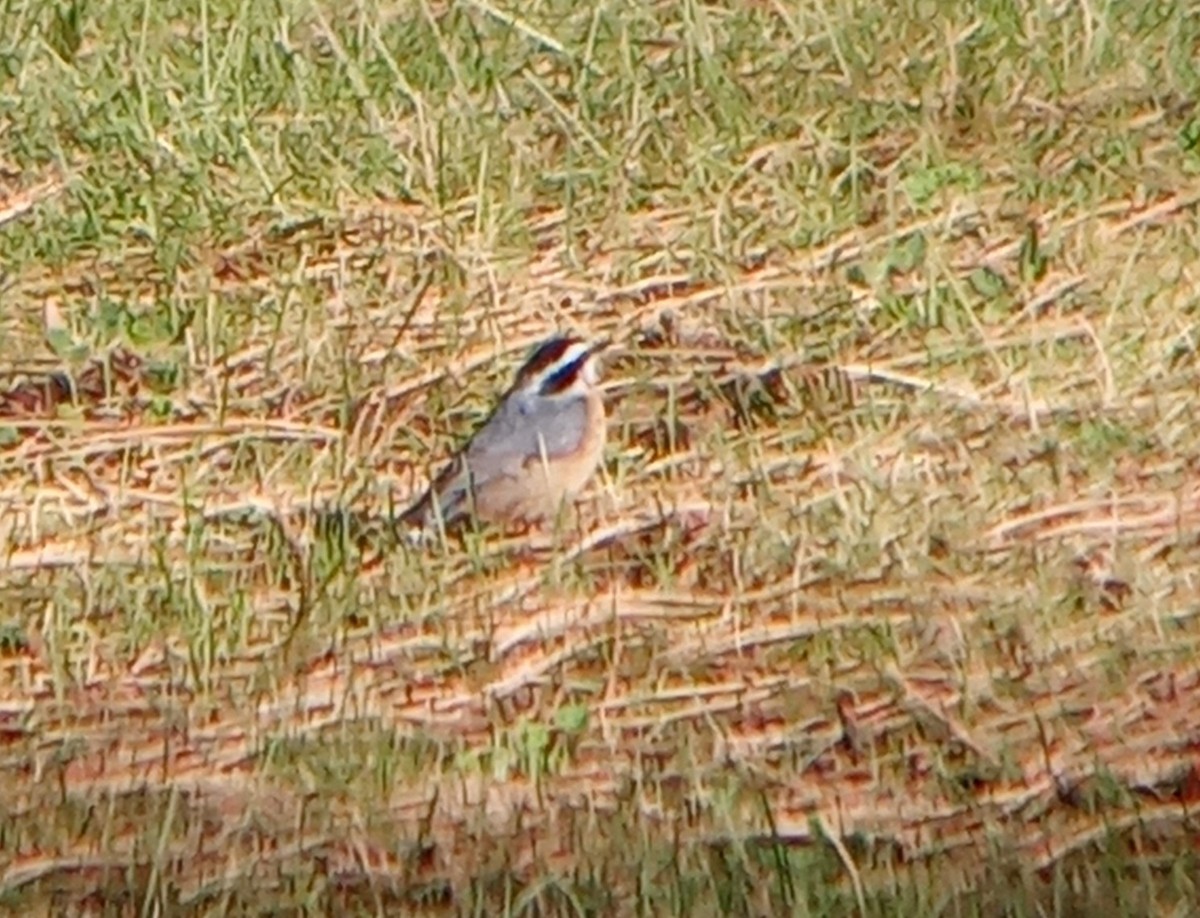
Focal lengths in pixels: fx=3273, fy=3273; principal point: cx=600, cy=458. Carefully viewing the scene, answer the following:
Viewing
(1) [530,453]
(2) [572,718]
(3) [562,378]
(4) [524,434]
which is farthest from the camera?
(3) [562,378]

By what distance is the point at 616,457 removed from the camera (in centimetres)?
633

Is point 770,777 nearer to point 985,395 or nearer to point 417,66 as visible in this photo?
point 985,395

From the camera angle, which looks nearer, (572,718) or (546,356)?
(572,718)

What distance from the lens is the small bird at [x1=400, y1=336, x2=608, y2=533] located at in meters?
5.90

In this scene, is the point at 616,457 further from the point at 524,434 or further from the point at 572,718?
the point at 572,718

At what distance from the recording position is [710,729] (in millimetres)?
5047

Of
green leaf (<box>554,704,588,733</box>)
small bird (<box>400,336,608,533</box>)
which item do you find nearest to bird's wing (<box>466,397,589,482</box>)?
small bird (<box>400,336,608,533</box>)

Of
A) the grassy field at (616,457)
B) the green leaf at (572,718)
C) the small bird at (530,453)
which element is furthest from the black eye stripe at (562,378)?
the green leaf at (572,718)

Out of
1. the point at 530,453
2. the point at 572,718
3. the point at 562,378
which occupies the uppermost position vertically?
the point at 562,378

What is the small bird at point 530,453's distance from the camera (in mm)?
5898

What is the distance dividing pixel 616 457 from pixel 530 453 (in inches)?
17.2

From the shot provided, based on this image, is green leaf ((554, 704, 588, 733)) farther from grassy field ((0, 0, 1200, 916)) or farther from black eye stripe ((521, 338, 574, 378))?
black eye stripe ((521, 338, 574, 378))

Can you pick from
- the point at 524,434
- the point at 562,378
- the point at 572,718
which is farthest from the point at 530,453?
the point at 572,718

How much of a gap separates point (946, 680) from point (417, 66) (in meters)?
3.07
